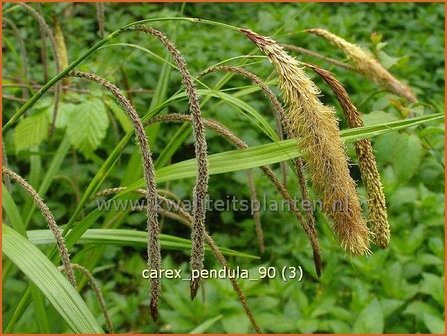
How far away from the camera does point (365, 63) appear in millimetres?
1378

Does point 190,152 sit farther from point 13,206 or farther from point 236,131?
point 13,206

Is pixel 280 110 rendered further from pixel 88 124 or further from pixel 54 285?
pixel 88 124

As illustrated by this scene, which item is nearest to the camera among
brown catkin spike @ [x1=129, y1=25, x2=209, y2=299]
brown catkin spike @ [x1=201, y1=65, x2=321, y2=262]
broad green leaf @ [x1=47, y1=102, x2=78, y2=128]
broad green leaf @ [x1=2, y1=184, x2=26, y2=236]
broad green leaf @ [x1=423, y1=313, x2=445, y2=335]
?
brown catkin spike @ [x1=129, y1=25, x2=209, y2=299]

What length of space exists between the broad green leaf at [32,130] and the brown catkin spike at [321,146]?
3.52ft

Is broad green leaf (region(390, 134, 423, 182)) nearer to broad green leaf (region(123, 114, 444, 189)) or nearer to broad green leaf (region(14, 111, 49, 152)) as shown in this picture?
broad green leaf (region(123, 114, 444, 189))

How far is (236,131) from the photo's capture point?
9.19 feet

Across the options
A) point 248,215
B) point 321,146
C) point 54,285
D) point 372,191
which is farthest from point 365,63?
point 248,215

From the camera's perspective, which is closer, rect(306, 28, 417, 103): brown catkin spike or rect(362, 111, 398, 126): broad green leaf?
rect(306, 28, 417, 103): brown catkin spike

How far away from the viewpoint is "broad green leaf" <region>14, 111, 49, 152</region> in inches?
70.7

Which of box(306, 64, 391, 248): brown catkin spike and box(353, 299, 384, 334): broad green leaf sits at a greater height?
box(353, 299, 384, 334): broad green leaf

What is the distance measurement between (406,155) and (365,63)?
0.86ft

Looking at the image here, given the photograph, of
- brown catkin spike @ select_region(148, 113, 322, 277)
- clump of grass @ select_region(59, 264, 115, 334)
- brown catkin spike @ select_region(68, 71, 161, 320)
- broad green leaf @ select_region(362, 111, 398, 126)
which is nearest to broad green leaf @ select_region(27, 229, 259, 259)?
clump of grass @ select_region(59, 264, 115, 334)

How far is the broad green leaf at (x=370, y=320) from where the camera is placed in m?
1.73

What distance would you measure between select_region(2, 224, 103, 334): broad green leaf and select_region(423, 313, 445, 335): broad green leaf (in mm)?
1096
